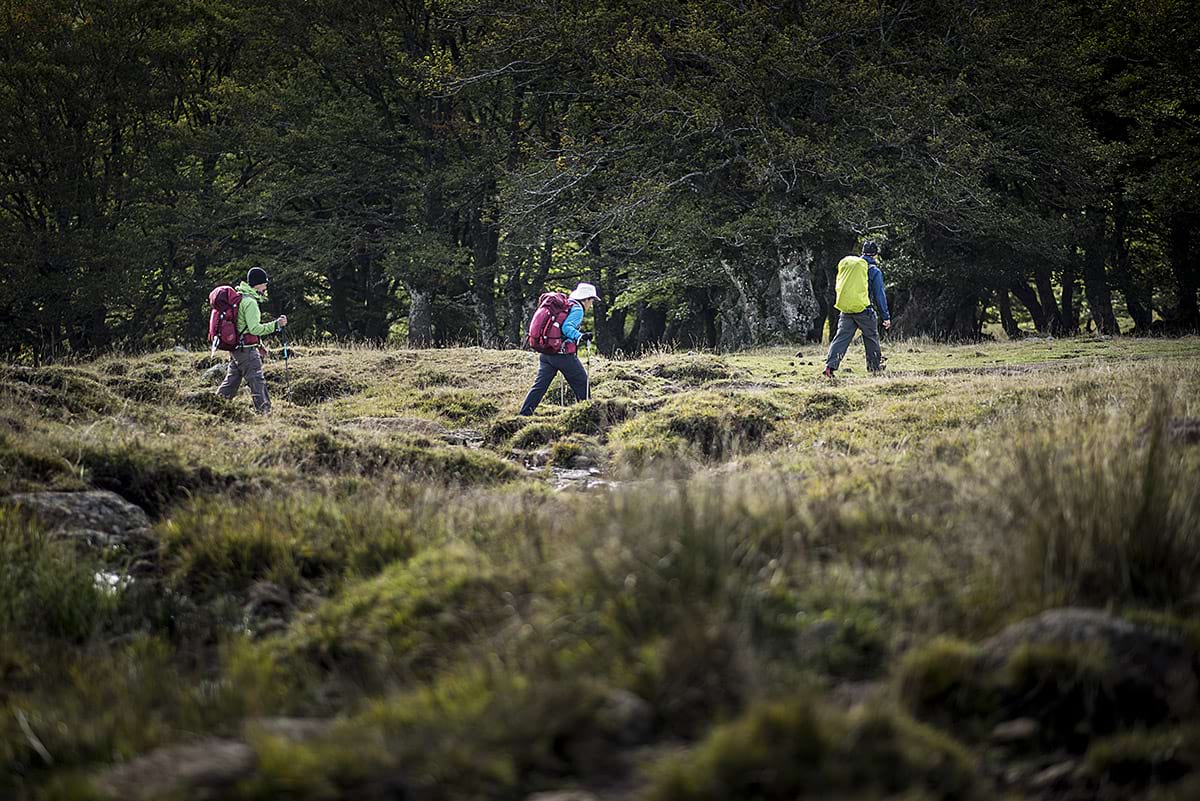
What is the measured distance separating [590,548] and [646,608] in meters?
0.54

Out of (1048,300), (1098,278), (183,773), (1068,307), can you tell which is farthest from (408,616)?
(1068,307)

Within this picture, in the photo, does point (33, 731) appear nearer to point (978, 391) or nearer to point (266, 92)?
point (978, 391)

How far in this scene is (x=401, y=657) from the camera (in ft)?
16.0

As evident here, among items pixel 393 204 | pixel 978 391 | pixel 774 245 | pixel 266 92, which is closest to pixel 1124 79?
pixel 774 245

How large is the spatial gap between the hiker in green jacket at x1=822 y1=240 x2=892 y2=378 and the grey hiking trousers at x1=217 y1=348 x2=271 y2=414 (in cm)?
969

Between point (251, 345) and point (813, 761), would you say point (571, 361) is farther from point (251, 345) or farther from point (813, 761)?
point (813, 761)

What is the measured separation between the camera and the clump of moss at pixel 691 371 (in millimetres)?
19891

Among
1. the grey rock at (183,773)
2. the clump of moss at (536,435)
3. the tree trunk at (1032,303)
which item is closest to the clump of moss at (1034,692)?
the grey rock at (183,773)

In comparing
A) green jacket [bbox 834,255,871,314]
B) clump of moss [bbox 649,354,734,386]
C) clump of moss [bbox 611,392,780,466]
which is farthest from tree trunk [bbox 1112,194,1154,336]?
clump of moss [bbox 611,392,780,466]

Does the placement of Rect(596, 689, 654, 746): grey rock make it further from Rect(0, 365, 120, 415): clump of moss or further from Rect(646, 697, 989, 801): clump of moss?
Rect(0, 365, 120, 415): clump of moss

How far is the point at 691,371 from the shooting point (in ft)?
66.4

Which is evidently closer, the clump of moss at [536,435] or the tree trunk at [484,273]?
the clump of moss at [536,435]

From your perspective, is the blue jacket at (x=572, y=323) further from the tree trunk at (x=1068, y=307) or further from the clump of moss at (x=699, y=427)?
the tree trunk at (x=1068, y=307)

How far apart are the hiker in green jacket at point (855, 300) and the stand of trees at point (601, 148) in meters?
9.15
